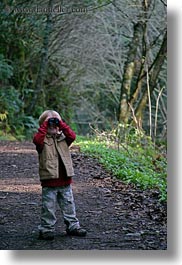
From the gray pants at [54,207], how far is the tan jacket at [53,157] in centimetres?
9

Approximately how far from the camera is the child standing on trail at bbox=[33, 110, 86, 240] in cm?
408

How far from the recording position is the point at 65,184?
411 cm

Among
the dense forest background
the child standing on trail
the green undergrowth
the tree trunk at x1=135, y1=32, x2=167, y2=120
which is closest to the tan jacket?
the child standing on trail

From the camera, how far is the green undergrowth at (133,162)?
17.0ft

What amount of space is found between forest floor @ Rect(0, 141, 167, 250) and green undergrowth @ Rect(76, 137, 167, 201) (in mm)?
108

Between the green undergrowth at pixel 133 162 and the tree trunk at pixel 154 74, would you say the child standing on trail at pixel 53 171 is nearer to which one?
the green undergrowth at pixel 133 162

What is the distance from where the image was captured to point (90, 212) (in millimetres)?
4527

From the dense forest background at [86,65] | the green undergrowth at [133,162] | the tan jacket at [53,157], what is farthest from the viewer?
the dense forest background at [86,65]

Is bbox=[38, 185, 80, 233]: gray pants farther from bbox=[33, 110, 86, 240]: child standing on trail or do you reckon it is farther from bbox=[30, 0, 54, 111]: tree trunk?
bbox=[30, 0, 54, 111]: tree trunk

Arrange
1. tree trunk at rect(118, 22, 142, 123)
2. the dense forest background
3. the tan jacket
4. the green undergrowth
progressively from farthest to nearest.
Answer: tree trunk at rect(118, 22, 142, 123) → the dense forest background → the green undergrowth → the tan jacket

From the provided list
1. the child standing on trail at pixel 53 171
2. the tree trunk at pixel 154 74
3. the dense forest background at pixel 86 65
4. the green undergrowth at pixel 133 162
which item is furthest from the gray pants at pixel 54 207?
the tree trunk at pixel 154 74

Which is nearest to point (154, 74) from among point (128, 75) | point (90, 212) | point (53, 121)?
point (128, 75)

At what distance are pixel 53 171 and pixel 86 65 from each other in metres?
2.54

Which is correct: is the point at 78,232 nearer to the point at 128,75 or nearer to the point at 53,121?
the point at 53,121
